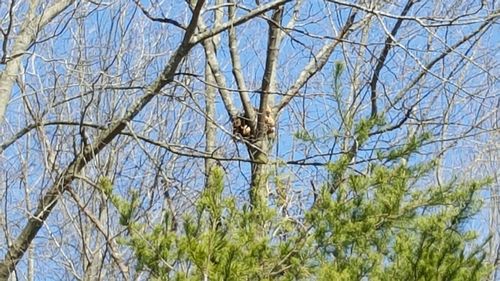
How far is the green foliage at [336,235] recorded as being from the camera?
3.57 meters

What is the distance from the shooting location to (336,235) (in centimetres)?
393

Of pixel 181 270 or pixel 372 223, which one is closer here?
pixel 181 270

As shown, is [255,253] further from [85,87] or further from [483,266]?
[85,87]

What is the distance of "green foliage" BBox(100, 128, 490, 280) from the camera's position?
3.57 metres

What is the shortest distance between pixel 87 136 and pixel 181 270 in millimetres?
2305

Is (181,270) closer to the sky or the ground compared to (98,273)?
closer to the ground

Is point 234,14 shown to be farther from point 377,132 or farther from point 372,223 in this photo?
point 372,223

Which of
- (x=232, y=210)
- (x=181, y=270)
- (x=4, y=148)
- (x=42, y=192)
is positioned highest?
(x=4, y=148)

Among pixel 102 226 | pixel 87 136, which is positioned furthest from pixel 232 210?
pixel 87 136

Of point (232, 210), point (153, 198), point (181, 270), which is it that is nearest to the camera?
point (181, 270)

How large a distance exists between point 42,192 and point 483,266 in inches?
116

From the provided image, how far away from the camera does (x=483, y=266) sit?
13.1ft

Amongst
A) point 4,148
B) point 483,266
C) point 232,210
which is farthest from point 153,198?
point 483,266

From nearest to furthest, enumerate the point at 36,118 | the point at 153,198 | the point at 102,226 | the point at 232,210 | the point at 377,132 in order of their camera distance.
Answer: the point at 232,210 < the point at 377,132 < the point at 102,226 < the point at 36,118 < the point at 153,198
